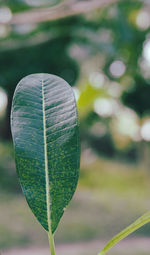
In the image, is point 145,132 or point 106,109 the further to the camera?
point 145,132

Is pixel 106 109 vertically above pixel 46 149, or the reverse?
pixel 46 149

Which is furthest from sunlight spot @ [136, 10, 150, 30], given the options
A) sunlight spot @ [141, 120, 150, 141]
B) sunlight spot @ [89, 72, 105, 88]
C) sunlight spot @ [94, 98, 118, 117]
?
sunlight spot @ [141, 120, 150, 141]

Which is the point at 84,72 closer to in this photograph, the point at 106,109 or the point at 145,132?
the point at 106,109

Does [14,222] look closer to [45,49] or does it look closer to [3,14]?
[45,49]

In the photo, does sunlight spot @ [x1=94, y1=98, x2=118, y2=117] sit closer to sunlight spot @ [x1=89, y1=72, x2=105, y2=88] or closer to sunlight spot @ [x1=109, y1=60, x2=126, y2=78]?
sunlight spot @ [x1=89, y1=72, x2=105, y2=88]

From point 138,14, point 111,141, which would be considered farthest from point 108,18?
point 111,141

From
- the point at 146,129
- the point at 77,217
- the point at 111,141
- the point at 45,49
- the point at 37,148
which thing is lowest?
the point at 111,141

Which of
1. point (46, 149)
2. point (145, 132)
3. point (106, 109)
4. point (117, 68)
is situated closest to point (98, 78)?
point (117, 68)

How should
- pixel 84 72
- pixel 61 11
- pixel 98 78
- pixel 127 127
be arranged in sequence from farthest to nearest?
pixel 127 127, pixel 84 72, pixel 98 78, pixel 61 11
